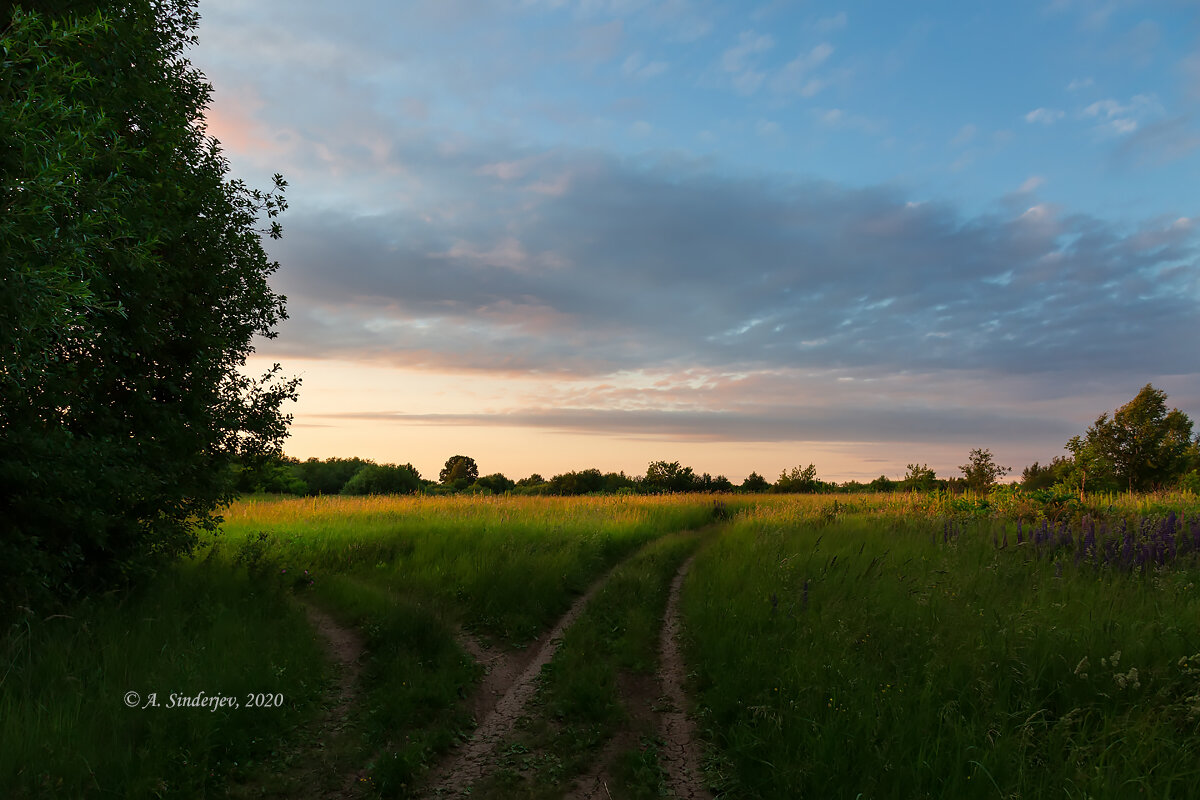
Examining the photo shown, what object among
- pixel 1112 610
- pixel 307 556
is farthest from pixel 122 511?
pixel 1112 610

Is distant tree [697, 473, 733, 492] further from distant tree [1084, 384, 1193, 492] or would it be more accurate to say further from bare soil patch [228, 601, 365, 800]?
bare soil patch [228, 601, 365, 800]

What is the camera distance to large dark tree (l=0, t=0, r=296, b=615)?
6.32 meters

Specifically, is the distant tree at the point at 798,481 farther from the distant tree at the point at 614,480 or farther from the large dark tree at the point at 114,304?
the large dark tree at the point at 114,304

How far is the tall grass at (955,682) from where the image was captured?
17.6ft

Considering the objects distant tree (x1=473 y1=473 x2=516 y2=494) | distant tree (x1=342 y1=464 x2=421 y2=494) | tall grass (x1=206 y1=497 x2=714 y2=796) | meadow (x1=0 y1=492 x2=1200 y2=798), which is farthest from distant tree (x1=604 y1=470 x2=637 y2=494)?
meadow (x1=0 y1=492 x2=1200 y2=798)

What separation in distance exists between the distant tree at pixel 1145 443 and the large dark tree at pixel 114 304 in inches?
1849

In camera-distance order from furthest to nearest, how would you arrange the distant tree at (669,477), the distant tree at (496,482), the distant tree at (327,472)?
the distant tree at (327,472), the distant tree at (496,482), the distant tree at (669,477)

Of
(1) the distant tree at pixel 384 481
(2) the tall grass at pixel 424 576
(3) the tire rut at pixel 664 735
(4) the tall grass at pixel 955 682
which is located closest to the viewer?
(4) the tall grass at pixel 955 682

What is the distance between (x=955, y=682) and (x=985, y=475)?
102 ft

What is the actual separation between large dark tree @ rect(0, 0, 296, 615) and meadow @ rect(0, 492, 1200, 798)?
51.3 inches

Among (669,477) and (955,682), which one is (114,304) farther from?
(669,477)

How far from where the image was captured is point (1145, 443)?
1438 inches

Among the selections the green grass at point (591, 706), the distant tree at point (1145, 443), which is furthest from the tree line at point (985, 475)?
the green grass at point (591, 706)

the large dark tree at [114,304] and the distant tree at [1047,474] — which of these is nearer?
the large dark tree at [114,304]
